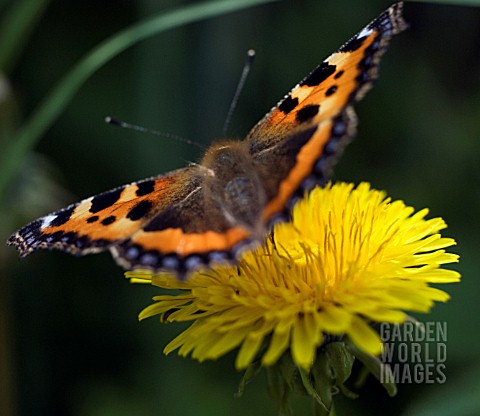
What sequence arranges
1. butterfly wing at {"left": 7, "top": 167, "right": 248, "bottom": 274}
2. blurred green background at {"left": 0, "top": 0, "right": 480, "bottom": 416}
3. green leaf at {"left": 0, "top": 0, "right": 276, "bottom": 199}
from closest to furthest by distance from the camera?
1. butterfly wing at {"left": 7, "top": 167, "right": 248, "bottom": 274}
2. green leaf at {"left": 0, "top": 0, "right": 276, "bottom": 199}
3. blurred green background at {"left": 0, "top": 0, "right": 480, "bottom": 416}

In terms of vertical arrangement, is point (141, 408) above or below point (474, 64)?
below

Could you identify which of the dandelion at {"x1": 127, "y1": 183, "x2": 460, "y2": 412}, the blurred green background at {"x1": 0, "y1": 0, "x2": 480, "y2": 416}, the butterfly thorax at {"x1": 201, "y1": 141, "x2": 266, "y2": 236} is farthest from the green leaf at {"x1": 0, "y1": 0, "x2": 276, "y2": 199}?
the dandelion at {"x1": 127, "y1": 183, "x2": 460, "y2": 412}

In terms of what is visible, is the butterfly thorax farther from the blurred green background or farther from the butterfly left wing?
the blurred green background

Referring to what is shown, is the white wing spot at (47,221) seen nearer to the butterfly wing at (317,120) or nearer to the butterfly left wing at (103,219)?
the butterfly left wing at (103,219)

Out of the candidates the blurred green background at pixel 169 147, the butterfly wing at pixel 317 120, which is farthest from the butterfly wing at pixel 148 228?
the blurred green background at pixel 169 147

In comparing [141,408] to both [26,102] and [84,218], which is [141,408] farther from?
[26,102]

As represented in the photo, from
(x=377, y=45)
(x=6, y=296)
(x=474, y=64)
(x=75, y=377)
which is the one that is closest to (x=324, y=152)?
(x=377, y=45)
